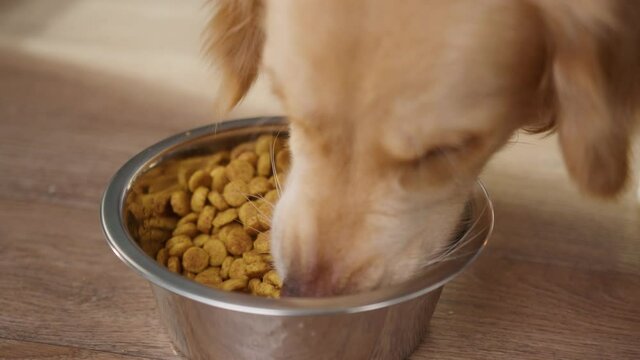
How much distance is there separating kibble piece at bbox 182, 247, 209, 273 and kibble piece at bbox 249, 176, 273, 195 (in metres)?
0.17

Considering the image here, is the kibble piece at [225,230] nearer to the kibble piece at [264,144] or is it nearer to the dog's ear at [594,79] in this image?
the kibble piece at [264,144]

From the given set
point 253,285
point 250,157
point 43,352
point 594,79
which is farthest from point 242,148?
point 594,79

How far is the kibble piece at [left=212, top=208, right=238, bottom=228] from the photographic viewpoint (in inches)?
53.2

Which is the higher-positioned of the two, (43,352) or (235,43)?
(235,43)

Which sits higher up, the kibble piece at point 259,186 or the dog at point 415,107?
the dog at point 415,107

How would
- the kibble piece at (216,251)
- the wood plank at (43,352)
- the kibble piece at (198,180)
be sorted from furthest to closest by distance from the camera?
1. the kibble piece at (198,180)
2. the kibble piece at (216,251)
3. the wood plank at (43,352)

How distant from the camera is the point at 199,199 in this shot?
1.38 meters

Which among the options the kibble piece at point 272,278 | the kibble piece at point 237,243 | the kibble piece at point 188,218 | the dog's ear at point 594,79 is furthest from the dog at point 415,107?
the kibble piece at point 188,218

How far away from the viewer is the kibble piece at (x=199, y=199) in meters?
1.38

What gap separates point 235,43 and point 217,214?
1.03ft

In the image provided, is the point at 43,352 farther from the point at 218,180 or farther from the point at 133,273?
the point at 218,180

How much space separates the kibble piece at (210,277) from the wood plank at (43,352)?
160mm

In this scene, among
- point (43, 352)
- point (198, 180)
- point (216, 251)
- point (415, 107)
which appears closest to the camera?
point (415, 107)

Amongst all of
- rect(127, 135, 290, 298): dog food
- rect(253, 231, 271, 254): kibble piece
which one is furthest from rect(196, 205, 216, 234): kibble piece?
rect(253, 231, 271, 254): kibble piece
